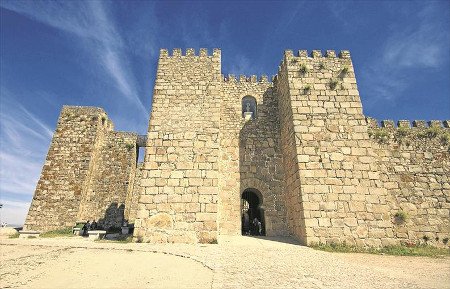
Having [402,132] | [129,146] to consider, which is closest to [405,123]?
[402,132]

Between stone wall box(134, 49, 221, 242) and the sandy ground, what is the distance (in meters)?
1.27

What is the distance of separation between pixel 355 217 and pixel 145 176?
23.7ft

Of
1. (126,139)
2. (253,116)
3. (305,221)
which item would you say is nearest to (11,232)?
(126,139)

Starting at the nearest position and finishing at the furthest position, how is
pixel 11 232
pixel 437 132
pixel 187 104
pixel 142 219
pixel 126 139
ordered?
pixel 142 219
pixel 187 104
pixel 437 132
pixel 11 232
pixel 126 139

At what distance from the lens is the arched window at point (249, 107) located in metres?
12.3

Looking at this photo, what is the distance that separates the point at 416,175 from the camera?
11.4 metres

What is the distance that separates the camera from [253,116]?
1231cm

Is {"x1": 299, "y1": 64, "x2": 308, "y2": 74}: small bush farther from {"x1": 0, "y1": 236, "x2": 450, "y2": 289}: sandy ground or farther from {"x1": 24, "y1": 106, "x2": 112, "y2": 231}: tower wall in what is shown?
{"x1": 24, "y1": 106, "x2": 112, "y2": 231}: tower wall

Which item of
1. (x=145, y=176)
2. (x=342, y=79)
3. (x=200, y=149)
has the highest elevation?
(x=342, y=79)

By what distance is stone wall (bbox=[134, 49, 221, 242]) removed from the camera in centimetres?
823

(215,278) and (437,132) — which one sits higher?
(437,132)

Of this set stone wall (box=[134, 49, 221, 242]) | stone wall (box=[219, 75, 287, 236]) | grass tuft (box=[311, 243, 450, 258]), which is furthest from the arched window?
grass tuft (box=[311, 243, 450, 258])

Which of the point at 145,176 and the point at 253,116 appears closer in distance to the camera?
the point at 145,176

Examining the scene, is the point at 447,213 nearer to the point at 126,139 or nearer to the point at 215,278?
the point at 215,278
